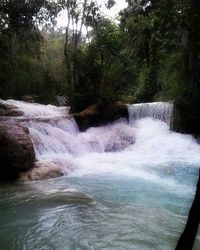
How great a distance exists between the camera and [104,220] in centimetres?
673

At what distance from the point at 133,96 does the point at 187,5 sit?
19054mm

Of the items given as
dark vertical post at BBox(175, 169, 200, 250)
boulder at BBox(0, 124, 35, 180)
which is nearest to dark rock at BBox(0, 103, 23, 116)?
boulder at BBox(0, 124, 35, 180)

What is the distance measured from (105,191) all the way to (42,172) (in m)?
2.12

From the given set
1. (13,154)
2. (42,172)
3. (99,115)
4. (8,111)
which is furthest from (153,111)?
(13,154)

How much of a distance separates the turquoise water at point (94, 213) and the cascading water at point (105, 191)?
0.01 meters

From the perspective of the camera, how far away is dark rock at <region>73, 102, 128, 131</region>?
16698 mm

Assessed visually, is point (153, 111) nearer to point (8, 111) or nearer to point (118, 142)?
point (118, 142)

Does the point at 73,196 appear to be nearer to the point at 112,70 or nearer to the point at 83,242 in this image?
the point at 83,242

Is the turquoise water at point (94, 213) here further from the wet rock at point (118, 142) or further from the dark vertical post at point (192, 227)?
the wet rock at point (118, 142)

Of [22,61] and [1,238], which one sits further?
[22,61]

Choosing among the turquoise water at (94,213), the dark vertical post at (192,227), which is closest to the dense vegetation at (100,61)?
the turquoise water at (94,213)

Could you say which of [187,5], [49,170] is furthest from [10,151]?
[187,5]

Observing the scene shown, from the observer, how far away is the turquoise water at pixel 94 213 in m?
5.84

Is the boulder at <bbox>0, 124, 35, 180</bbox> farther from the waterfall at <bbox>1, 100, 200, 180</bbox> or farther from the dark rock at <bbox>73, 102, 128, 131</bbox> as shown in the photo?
the dark rock at <bbox>73, 102, 128, 131</bbox>
